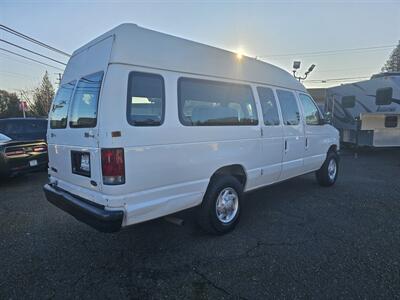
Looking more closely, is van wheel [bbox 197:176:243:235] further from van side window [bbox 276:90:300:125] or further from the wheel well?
van side window [bbox 276:90:300:125]

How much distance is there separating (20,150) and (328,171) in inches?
284

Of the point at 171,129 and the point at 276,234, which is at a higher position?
the point at 171,129

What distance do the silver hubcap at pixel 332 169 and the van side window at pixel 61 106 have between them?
543 centimetres

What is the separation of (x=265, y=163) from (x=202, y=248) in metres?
1.71

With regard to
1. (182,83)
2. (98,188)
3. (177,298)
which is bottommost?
(177,298)

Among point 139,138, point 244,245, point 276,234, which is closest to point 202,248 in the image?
point 244,245

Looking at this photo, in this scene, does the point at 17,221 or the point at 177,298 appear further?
the point at 17,221

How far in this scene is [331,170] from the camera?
613 centimetres

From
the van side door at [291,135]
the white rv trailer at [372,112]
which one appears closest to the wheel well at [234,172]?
the van side door at [291,135]

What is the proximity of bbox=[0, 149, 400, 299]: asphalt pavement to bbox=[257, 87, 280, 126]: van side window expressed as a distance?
155cm

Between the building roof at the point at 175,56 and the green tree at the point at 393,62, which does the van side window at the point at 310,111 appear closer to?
the building roof at the point at 175,56

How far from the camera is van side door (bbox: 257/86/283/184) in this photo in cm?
418

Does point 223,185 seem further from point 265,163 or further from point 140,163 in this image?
point 140,163

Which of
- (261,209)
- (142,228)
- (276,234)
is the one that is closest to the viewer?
(276,234)
